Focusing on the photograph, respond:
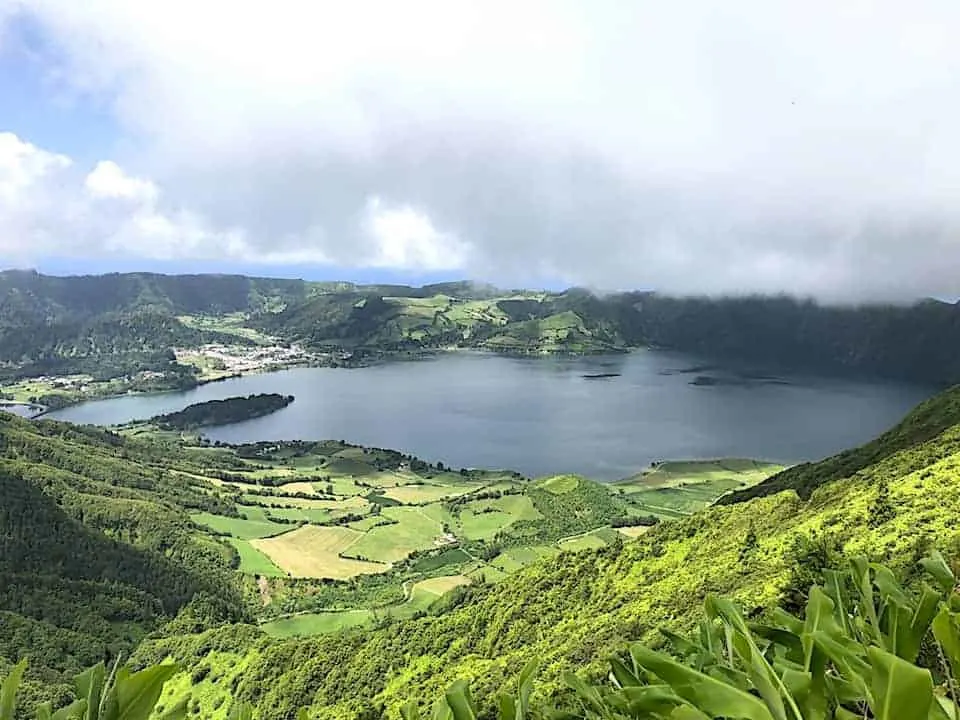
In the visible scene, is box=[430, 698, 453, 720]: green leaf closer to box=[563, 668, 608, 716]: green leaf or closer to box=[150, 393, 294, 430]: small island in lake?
box=[563, 668, 608, 716]: green leaf

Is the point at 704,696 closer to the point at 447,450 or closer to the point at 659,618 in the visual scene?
the point at 659,618

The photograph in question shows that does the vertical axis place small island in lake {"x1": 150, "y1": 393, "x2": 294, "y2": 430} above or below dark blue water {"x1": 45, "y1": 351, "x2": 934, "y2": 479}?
below

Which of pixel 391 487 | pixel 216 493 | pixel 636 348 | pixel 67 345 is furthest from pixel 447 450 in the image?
pixel 67 345

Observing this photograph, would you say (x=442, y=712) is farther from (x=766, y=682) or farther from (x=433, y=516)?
(x=433, y=516)

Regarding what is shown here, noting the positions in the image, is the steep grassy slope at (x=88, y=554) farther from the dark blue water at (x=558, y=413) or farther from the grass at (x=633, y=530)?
the grass at (x=633, y=530)

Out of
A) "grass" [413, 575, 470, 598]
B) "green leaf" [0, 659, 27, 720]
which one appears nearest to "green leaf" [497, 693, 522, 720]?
"green leaf" [0, 659, 27, 720]

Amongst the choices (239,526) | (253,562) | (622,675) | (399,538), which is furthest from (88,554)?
(622,675)
